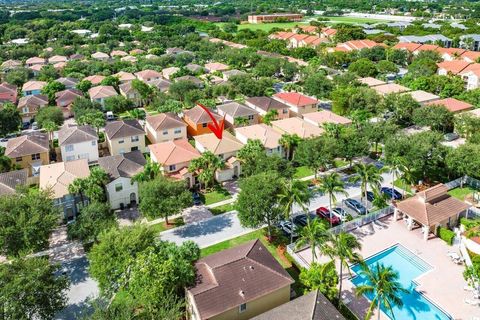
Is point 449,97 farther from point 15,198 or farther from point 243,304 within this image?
point 15,198

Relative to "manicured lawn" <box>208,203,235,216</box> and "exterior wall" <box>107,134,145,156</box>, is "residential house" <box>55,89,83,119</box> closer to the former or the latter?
"exterior wall" <box>107,134,145,156</box>

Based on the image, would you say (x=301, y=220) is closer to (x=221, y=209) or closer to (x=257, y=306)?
(x=221, y=209)

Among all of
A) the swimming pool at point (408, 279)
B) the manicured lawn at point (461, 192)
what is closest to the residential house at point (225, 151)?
the swimming pool at point (408, 279)

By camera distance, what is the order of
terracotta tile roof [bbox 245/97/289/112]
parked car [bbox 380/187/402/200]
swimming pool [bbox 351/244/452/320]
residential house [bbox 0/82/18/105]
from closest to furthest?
swimming pool [bbox 351/244/452/320] < parked car [bbox 380/187/402/200] < terracotta tile roof [bbox 245/97/289/112] < residential house [bbox 0/82/18/105]

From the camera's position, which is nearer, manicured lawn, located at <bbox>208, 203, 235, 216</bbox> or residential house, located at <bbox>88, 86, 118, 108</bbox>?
manicured lawn, located at <bbox>208, 203, 235, 216</bbox>

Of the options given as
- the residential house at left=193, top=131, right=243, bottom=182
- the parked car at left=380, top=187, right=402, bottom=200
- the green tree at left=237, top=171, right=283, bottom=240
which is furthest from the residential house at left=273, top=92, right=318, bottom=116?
the green tree at left=237, top=171, right=283, bottom=240

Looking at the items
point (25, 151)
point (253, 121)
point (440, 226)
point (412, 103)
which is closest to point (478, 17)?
point (412, 103)
